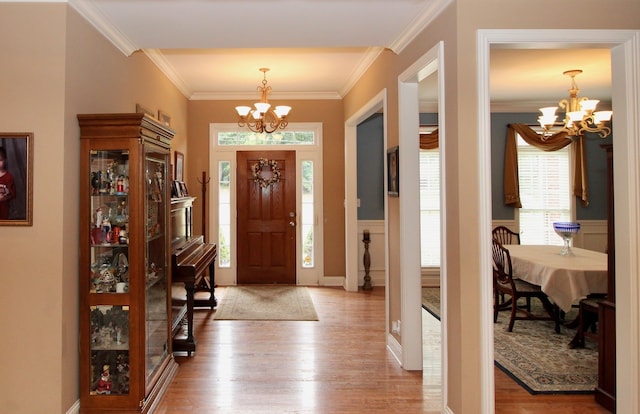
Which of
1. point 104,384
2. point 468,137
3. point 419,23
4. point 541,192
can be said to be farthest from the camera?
point 541,192

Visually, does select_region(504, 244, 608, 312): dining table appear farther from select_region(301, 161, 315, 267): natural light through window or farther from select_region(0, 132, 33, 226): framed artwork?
select_region(0, 132, 33, 226): framed artwork

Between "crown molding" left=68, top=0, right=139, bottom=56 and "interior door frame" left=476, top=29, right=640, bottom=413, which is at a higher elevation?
"crown molding" left=68, top=0, right=139, bottom=56

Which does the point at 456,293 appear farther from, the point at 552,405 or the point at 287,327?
the point at 287,327

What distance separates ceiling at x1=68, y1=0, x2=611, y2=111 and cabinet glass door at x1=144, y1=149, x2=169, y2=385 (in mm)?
954

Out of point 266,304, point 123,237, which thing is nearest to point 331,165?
point 266,304

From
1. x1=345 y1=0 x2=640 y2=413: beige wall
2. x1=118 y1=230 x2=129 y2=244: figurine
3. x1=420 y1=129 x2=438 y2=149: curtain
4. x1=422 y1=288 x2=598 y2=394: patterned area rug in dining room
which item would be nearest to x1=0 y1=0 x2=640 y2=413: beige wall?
x1=345 y1=0 x2=640 y2=413: beige wall

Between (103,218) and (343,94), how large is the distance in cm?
452

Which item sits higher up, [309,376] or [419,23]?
[419,23]

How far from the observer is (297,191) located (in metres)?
6.88

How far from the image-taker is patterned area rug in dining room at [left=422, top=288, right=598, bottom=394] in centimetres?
333

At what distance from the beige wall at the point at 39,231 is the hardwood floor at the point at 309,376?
0.81 m

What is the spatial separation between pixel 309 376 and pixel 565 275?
2528mm

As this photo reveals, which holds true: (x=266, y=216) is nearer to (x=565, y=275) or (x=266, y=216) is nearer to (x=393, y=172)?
(x=393, y=172)

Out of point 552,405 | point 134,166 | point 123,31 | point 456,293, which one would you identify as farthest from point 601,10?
point 123,31
